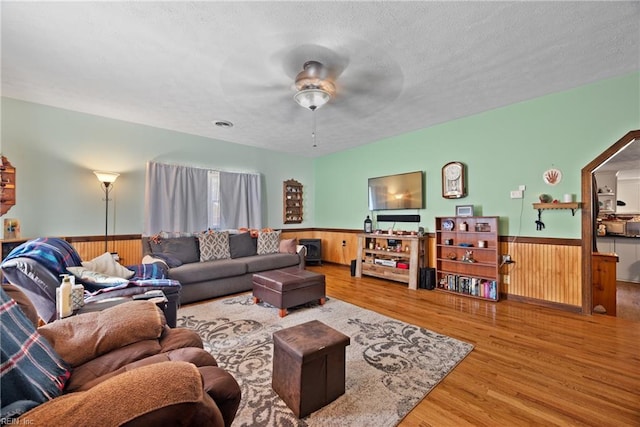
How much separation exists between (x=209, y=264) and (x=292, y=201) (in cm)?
278

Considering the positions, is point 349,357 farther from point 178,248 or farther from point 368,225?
point 368,225

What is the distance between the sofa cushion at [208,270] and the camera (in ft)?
11.4

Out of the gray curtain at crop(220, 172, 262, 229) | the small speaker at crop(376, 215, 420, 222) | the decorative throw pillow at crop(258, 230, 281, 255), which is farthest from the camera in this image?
the gray curtain at crop(220, 172, 262, 229)

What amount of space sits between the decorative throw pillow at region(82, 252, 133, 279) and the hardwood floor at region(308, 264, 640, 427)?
2691 millimetres

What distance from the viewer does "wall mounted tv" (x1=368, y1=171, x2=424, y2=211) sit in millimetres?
4578

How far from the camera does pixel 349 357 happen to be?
218 cm

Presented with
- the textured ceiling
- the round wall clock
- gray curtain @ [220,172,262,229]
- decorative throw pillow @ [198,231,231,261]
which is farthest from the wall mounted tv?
decorative throw pillow @ [198,231,231,261]

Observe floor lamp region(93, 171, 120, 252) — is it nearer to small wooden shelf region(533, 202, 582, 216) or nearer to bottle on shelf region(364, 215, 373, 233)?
bottle on shelf region(364, 215, 373, 233)

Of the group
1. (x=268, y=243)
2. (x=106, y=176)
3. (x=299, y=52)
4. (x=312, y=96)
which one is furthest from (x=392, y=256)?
(x=106, y=176)

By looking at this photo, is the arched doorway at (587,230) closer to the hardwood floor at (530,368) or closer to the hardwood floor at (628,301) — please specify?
the hardwood floor at (530,368)

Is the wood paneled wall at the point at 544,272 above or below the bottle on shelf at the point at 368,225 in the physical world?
below

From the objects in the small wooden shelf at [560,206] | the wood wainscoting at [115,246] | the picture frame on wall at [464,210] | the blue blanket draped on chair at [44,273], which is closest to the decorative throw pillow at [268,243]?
the wood wainscoting at [115,246]

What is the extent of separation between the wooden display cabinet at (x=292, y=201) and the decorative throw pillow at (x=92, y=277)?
397 centimetres

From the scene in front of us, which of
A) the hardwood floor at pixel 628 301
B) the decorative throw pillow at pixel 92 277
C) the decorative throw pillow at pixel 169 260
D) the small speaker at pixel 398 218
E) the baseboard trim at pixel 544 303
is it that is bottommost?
the hardwood floor at pixel 628 301
